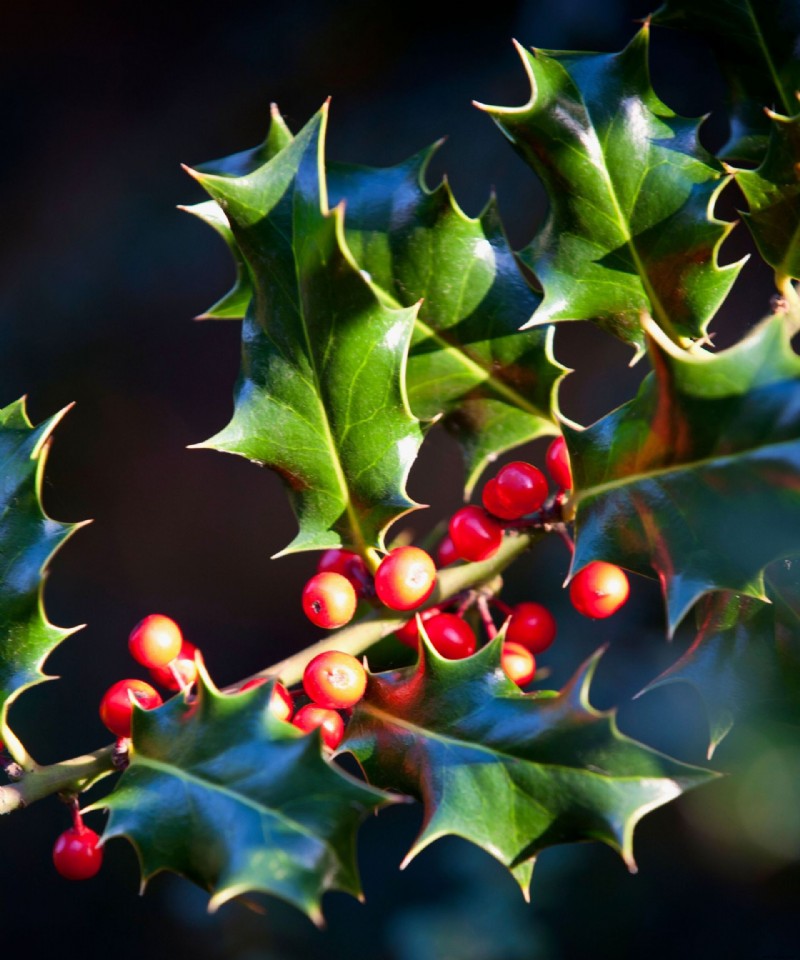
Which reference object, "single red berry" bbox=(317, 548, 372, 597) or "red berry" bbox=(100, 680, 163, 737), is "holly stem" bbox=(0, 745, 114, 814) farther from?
"single red berry" bbox=(317, 548, 372, 597)

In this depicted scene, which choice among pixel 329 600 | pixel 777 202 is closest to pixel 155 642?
pixel 329 600

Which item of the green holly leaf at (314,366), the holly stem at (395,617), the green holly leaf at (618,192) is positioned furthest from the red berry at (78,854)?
the green holly leaf at (618,192)

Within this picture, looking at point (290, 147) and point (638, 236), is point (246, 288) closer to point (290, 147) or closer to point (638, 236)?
point (290, 147)

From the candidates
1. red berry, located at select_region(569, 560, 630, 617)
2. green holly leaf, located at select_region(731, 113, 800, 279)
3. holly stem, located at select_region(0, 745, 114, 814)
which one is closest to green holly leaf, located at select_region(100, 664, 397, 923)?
holly stem, located at select_region(0, 745, 114, 814)

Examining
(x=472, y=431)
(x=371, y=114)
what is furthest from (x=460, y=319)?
(x=371, y=114)

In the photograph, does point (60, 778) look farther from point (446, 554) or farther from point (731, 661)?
point (731, 661)

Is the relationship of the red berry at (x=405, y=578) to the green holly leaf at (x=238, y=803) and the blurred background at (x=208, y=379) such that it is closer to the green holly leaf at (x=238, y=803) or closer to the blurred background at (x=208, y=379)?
the green holly leaf at (x=238, y=803)
